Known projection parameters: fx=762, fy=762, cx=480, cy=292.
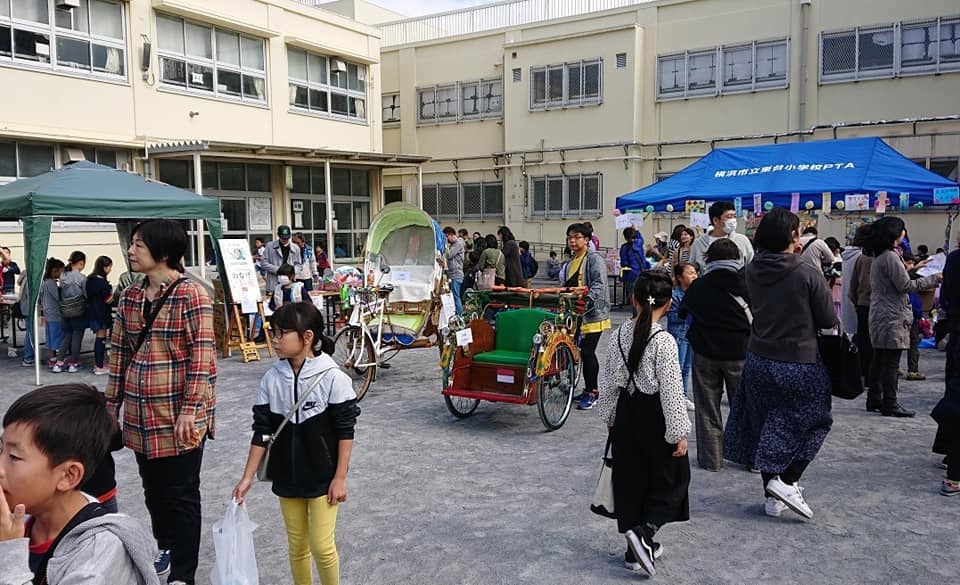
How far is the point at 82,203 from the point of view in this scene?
940cm

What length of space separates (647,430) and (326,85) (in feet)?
60.7

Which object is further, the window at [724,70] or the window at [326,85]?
the window at [326,85]

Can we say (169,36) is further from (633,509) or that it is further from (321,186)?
(633,509)

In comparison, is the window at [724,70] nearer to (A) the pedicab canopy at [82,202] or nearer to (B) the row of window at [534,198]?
(B) the row of window at [534,198]

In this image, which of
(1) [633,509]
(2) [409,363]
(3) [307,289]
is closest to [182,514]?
(1) [633,509]

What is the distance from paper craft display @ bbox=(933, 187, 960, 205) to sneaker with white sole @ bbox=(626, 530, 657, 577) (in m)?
8.35

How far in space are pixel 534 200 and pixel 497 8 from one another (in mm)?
6105

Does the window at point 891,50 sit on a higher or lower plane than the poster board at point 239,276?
higher

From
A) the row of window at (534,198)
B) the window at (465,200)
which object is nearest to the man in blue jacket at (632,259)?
the row of window at (534,198)

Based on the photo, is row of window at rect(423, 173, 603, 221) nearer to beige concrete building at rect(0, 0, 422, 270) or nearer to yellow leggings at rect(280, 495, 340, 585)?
beige concrete building at rect(0, 0, 422, 270)

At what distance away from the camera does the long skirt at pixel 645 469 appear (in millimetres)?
3877

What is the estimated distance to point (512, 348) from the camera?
285 inches

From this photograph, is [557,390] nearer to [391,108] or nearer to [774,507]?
[774,507]

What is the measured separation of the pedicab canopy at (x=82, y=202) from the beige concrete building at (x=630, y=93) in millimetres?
12777
